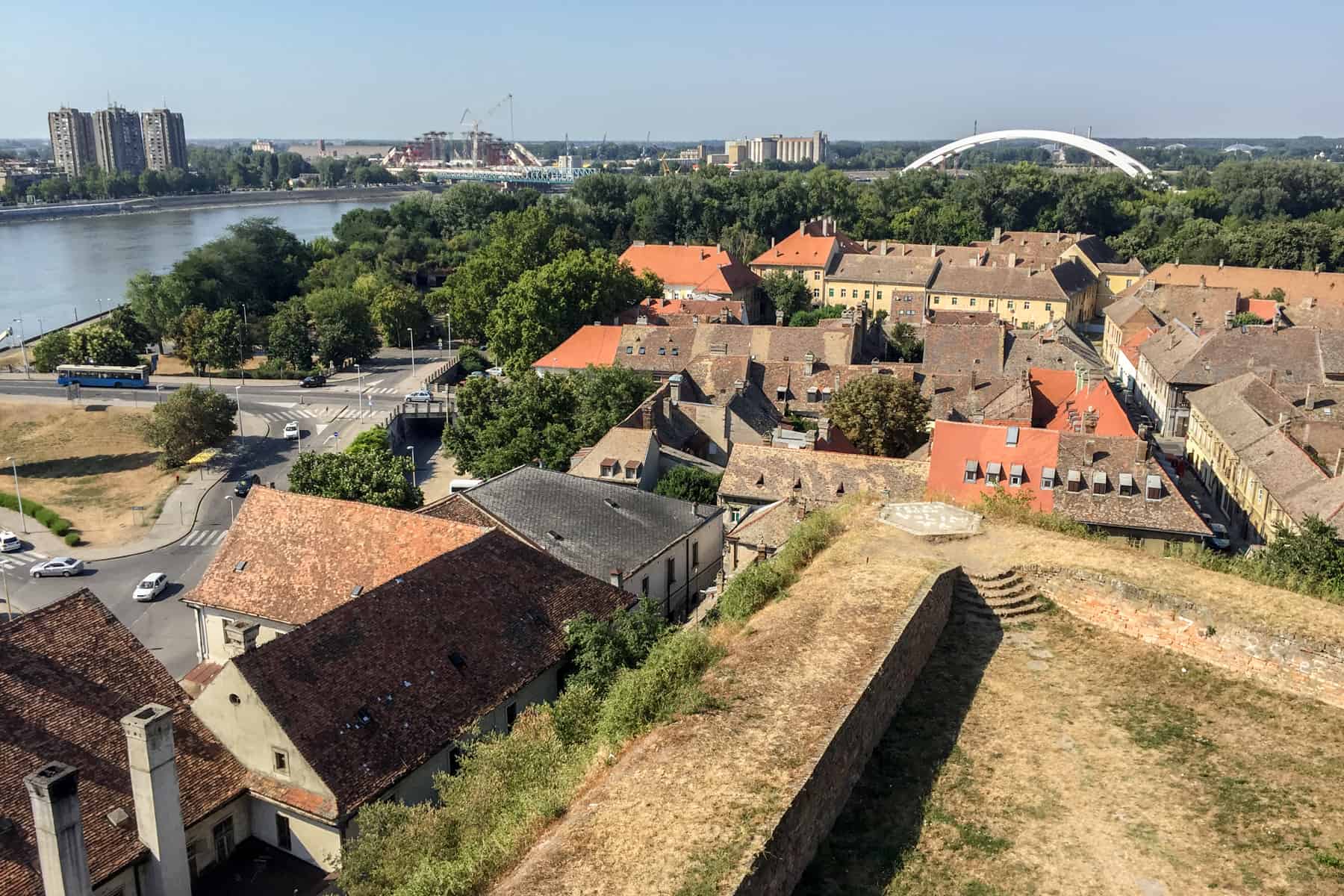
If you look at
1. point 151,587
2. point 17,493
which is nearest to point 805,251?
point 17,493

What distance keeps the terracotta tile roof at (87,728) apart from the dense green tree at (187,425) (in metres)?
30.9

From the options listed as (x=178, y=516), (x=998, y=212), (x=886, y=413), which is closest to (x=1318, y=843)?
(x=886, y=413)

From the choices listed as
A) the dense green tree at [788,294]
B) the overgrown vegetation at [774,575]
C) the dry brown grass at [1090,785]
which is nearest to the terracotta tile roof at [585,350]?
the dense green tree at [788,294]

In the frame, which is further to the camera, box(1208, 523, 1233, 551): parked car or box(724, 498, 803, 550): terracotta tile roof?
box(1208, 523, 1233, 551): parked car

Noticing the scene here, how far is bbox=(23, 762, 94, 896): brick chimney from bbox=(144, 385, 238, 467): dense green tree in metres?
37.0

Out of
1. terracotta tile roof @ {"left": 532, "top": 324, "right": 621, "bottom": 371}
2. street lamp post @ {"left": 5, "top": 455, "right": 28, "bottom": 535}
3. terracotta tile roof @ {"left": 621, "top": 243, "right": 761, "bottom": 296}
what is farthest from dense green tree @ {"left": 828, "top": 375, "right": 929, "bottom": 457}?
terracotta tile roof @ {"left": 621, "top": 243, "right": 761, "bottom": 296}

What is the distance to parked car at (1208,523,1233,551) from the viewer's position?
33.5m

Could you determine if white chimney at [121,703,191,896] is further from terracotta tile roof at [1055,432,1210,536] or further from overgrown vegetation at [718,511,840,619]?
terracotta tile roof at [1055,432,1210,536]

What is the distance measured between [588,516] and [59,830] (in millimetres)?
15583

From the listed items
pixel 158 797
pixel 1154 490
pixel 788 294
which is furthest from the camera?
pixel 788 294

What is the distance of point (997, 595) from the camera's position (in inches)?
749

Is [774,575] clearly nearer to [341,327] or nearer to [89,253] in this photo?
[341,327]

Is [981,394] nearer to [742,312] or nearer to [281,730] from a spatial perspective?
[742,312]

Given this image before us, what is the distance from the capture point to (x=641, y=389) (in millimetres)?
42156
